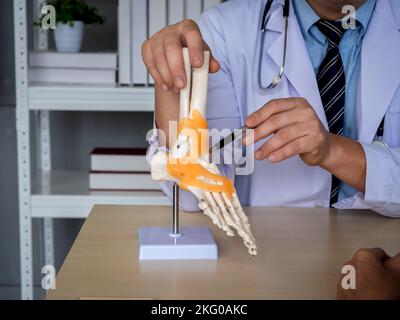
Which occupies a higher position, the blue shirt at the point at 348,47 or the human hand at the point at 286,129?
the blue shirt at the point at 348,47

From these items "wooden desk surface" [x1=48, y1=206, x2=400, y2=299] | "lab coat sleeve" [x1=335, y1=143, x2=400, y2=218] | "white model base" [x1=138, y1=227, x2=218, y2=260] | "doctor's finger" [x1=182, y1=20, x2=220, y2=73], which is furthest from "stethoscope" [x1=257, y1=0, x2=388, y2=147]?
"white model base" [x1=138, y1=227, x2=218, y2=260]

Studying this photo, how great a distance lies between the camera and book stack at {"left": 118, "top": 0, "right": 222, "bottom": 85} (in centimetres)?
146

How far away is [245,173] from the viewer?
46.0 inches

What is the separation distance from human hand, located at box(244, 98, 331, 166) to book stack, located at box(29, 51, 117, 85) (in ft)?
2.50

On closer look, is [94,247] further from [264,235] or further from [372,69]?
[372,69]

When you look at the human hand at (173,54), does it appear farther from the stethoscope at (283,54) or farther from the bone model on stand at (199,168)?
the stethoscope at (283,54)

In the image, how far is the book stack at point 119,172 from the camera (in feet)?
5.11

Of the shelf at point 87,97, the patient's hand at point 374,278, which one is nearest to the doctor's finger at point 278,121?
the patient's hand at point 374,278

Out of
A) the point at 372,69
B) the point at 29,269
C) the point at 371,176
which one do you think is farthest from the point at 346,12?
the point at 29,269

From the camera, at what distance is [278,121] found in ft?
2.65

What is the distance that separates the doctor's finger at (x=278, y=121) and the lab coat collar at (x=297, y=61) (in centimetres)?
30

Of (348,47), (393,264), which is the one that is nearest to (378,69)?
(348,47)

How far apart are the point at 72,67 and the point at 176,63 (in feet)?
2.56
